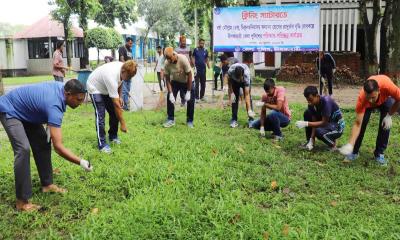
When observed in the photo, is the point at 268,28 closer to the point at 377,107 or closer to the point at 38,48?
the point at 377,107

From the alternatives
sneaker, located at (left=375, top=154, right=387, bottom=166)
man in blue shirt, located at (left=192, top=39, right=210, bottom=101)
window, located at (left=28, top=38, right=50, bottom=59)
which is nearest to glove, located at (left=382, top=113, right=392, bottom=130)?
sneaker, located at (left=375, top=154, right=387, bottom=166)

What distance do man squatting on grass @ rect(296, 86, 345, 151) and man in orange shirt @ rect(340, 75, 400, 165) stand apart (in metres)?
0.49

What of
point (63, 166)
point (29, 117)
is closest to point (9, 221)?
point (29, 117)

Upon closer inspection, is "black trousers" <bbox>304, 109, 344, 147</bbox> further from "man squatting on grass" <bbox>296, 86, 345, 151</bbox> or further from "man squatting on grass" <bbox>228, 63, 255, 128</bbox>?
"man squatting on grass" <bbox>228, 63, 255, 128</bbox>

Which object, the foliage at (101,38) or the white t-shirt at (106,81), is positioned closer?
the white t-shirt at (106,81)

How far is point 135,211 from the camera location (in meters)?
4.44

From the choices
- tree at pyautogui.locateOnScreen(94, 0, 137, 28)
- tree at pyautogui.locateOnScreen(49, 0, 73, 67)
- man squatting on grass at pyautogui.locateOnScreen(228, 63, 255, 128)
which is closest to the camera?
man squatting on grass at pyautogui.locateOnScreen(228, 63, 255, 128)

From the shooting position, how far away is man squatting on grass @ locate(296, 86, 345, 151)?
6711mm

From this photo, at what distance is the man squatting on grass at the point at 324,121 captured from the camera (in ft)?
22.0

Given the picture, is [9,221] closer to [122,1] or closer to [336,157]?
[336,157]

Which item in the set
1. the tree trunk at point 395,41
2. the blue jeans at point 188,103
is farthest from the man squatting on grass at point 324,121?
the tree trunk at point 395,41

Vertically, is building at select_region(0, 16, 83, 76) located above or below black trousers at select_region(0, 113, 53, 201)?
above

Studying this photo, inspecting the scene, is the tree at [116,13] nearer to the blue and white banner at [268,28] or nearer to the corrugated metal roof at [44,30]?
the corrugated metal roof at [44,30]

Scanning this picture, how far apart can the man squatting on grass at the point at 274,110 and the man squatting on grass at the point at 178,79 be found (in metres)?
1.53
